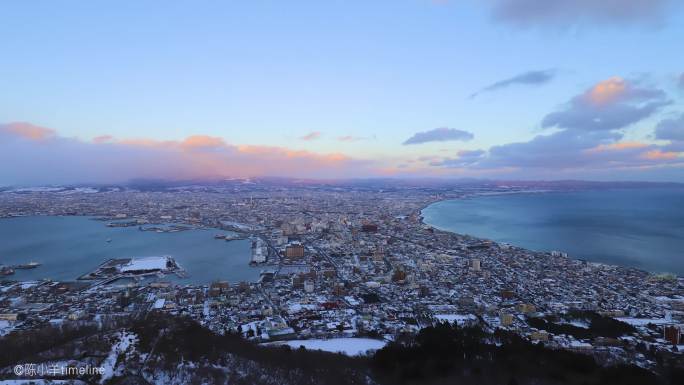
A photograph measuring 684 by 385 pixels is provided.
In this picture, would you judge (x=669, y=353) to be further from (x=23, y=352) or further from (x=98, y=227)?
(x=98, y=227)

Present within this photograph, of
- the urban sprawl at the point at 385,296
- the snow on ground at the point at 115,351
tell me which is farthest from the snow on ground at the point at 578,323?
the snow on ground at the point at 115,351

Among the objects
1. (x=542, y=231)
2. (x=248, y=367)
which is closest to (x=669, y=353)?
(x=248, y=367)

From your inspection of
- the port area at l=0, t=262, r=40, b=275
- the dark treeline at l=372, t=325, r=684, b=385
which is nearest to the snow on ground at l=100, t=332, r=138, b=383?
the dark treeline at l=372, t=325, r=684, b=385

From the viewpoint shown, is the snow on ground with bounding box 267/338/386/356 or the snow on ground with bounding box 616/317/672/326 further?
the snow on ground with bounding box 616/317/672/326

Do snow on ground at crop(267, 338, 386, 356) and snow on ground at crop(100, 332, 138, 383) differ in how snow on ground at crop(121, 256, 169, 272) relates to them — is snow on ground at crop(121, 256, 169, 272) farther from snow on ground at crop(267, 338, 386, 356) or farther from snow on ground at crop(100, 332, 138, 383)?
snow on ground at crop(267, 338, 386, 356)

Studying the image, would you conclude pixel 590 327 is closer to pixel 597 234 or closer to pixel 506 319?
pixel 506 319

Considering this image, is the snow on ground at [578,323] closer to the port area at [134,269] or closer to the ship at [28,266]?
the port area at [134,269]
